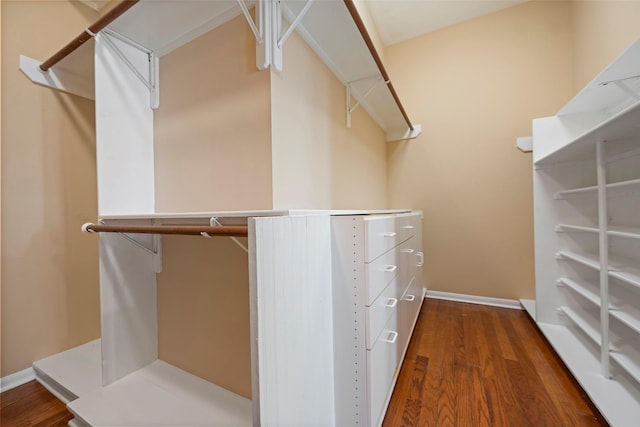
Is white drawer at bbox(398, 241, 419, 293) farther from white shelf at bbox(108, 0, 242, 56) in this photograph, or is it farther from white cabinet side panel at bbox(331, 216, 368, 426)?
white shelf at bbox(108, 0, 242, 56)

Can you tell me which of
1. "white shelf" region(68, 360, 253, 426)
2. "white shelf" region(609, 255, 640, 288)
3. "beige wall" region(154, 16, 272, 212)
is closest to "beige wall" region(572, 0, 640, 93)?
"white shelf" region(609, 255, 640, 288)

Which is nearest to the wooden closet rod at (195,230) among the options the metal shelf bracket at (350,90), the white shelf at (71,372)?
the white shelf at (71,372)

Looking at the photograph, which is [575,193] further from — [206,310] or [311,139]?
[206,310]

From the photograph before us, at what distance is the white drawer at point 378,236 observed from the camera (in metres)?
0.83

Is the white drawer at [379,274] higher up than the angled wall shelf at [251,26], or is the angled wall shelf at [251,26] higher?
the angled wall shelf at [251,26]

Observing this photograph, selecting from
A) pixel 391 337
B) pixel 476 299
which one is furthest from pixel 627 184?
pixel 476 299

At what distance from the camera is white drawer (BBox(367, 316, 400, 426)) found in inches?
33.5

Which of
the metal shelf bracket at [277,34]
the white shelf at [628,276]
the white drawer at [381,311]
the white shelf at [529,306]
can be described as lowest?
the white shelf at [529,306]

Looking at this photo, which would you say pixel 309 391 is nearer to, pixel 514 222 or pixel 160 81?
pixel 160 81

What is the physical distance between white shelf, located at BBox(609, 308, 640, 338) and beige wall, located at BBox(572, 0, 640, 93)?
1557mm

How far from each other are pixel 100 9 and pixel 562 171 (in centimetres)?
361

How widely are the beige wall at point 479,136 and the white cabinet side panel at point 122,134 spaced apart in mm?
2303

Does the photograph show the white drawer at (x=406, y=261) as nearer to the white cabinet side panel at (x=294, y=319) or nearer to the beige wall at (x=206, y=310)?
the white cabinet side panel at (x=294, y=319)

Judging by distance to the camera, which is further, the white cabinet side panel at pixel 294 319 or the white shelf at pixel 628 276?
the white shelf at pixel 628 276
